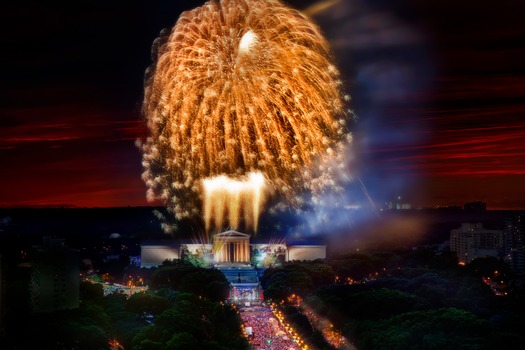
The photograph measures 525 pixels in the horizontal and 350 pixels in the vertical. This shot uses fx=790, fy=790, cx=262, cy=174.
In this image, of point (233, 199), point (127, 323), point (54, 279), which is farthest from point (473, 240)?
point (127, 323)

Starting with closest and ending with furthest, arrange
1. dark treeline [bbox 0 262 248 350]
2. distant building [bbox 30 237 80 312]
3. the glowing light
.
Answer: dark treeline [bbox 0 262 248 350], distant building [bbox 30 237 80 312], the glowing light

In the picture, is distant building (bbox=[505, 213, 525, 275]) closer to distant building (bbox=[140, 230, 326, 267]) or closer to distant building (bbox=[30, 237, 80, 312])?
distant building (bbox=[140, 230, 326, 267])

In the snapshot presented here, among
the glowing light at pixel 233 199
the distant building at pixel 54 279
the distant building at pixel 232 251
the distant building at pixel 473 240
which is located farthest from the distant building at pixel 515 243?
the distant building at pixel 54 279

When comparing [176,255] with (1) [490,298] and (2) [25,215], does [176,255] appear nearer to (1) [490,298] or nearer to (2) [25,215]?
(1) [490,298]

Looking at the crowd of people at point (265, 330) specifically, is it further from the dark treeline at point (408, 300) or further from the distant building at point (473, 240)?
the distant building at point (473, 240)

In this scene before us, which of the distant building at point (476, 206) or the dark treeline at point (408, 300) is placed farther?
the distant building at point (476, 206)

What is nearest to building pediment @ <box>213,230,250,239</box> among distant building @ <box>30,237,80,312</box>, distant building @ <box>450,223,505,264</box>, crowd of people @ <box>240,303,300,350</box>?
crowd of people @ <box>240,303,300,350</box>

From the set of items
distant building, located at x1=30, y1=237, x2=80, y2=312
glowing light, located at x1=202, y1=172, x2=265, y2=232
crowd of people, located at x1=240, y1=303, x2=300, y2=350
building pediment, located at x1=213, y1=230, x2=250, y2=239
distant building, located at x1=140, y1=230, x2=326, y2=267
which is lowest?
crowd of people, located at x1=240, y1=303, x2=300, y2=350
